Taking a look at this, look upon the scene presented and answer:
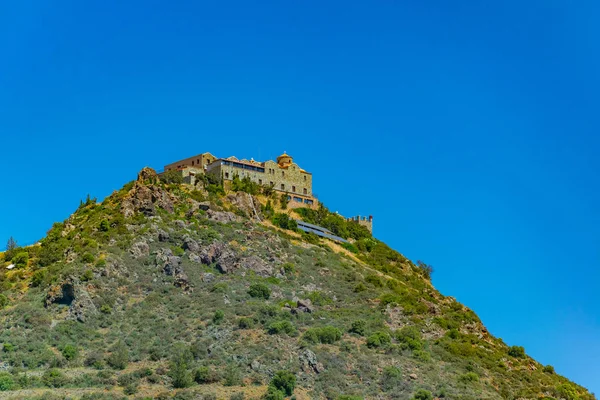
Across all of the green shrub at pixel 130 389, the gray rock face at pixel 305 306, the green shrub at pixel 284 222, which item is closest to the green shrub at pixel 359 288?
the gray rock face at pixel 305 306

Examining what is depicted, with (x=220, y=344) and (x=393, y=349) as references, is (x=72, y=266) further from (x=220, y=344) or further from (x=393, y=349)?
(x=393, y=349)

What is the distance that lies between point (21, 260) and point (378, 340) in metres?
36.7

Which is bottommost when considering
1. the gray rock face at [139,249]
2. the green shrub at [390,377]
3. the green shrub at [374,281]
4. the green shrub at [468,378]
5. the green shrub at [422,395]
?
the green shrub at [422,395]

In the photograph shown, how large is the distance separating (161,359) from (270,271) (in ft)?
75.6

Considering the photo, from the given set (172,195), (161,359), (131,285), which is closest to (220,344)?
(161,359)

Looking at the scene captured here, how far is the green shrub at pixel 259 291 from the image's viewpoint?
8462cm

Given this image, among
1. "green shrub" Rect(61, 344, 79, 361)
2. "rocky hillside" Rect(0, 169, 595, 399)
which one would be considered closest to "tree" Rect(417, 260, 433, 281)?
"rocky hillside" Rect(0, 169, 595, 399)

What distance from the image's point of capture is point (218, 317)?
3056 inches

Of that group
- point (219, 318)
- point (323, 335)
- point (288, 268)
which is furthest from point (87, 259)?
point (323, 335)

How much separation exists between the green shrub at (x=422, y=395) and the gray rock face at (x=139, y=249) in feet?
107

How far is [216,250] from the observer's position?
90125 millimetres

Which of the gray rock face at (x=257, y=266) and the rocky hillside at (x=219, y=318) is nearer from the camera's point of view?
the rocky hillside at (x=219, y=318)

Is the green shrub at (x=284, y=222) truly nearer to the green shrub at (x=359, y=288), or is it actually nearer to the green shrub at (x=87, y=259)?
the green shrub at (x=359, y=288)

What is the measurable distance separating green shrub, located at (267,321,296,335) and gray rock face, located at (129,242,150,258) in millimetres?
17489
